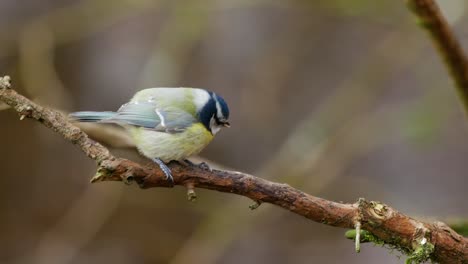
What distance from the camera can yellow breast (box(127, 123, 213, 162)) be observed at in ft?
7.09

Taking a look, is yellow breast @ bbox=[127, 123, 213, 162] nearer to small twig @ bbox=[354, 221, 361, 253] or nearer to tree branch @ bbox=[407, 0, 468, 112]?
small twig @ bbox=[354, 221, 361, 253]

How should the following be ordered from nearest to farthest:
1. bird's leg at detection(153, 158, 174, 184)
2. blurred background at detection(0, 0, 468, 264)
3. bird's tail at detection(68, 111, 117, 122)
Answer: bird's leg at detection(153, 158, 174, 184) < bird's tail at detection(68, 111, 117, 122) < blurred background at detection(0, 0, 468, 264)

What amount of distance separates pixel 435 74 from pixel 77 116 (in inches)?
110

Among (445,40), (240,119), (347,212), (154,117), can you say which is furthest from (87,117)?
(240,119)

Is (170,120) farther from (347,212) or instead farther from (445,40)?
(445,40)

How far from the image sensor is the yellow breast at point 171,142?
2.16 meters

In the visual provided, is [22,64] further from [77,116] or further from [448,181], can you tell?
[448,181]

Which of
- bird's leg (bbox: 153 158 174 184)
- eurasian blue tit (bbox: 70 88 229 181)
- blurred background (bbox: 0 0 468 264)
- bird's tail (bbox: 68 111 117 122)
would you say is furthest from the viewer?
blurred background (bbox: 0 0 468 264)

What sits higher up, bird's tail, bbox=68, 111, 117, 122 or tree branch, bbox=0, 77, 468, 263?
bird's tail, bbox=68, 111, 117, 122

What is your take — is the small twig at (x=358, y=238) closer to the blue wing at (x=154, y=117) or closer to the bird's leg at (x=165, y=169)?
the bird's leg at (x=165, y=169)

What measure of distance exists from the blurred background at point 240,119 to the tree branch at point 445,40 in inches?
27.6

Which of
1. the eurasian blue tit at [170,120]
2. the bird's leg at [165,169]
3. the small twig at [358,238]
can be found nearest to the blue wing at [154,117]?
→ the eurasian blue tit at [170,120]

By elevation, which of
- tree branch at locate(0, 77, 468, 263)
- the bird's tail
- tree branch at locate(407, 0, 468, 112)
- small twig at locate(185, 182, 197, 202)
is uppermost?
tree branch at locate(407, 0, 468, 112)

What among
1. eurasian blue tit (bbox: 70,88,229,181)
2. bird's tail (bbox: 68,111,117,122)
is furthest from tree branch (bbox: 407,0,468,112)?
bird's tail (bbox: 68,111,117,122)
